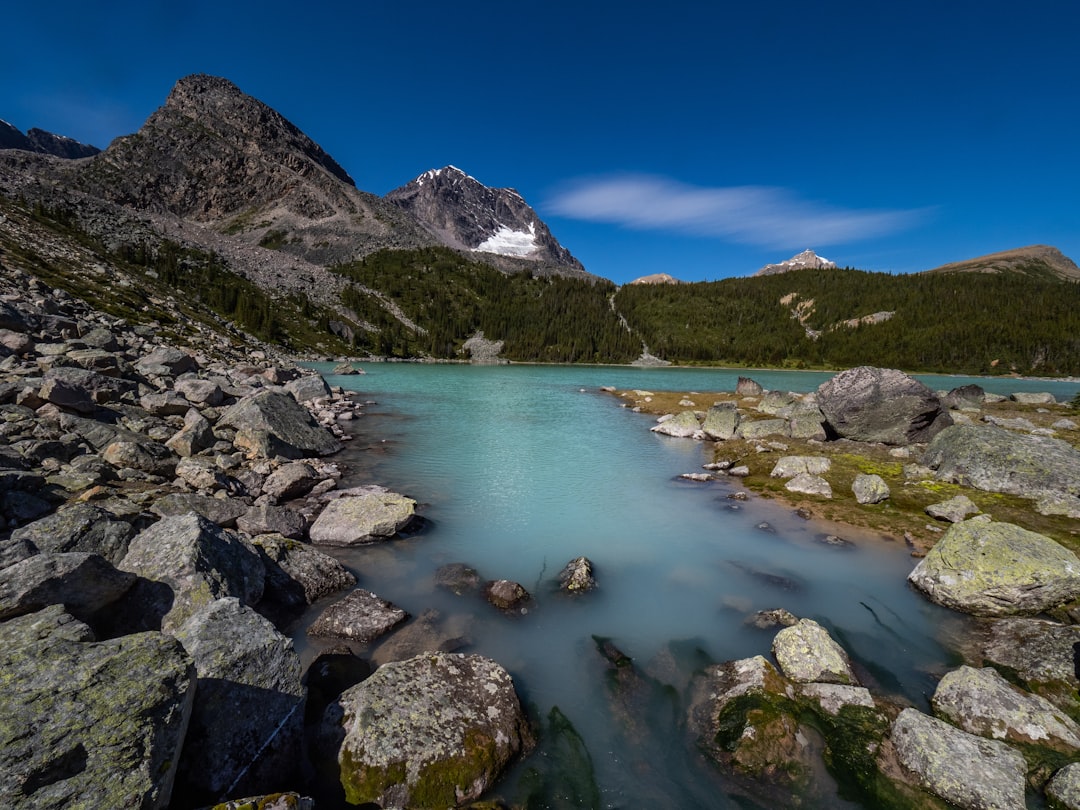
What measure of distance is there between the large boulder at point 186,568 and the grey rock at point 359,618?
149 cm

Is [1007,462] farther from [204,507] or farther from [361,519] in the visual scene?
[204,507]

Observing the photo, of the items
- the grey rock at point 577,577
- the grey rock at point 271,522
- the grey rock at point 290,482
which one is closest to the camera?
the grey rock at point 577,577

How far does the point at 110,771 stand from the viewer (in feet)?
12.8

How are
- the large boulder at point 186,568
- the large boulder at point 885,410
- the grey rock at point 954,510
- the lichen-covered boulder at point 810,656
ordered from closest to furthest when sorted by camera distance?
the large boulder at point 186,568
the lichen-covered boulder at point 810,656
the grey rock at point 954,510
the large boulder at point 885,410

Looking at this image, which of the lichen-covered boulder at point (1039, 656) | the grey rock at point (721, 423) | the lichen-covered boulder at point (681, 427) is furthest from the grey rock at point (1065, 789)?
the lichen-covered boulder at point (681, 427)

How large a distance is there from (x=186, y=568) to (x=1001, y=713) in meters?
13.5

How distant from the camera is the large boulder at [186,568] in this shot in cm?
765

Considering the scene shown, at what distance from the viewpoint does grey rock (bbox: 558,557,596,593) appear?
11.5m

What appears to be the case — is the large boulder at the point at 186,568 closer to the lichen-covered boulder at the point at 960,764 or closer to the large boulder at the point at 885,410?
the lichen-covered boulder at the point at 960,764

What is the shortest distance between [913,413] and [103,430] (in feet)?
119

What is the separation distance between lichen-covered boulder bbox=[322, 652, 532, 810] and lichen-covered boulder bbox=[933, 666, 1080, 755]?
6.89m

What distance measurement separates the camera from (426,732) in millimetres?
6344

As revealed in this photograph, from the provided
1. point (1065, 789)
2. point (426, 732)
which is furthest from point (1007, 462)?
point (426, 732)

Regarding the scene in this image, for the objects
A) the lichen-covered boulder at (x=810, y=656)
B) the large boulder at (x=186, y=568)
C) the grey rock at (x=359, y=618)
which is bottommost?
the grey rock at (x=359, y=618)
